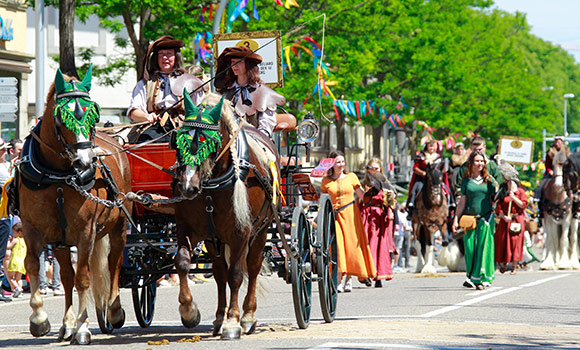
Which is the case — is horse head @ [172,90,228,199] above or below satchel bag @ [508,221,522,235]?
above

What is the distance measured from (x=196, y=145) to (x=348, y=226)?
24.2 feet

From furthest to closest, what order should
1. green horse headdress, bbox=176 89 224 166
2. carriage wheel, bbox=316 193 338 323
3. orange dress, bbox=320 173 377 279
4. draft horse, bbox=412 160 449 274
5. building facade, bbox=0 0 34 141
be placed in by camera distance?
building facade, bbox=0 0 34 141
draft horse, bbox=412 160 449 274
orange dress, bbox=320 173 377 279
carriage wheel, bbox=316 193 338 323
green horse headdress, bbox=176 89 224 166

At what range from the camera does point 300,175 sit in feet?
42.0

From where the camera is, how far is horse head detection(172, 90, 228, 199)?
9844mm

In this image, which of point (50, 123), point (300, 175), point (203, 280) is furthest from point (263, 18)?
point (50, 123)

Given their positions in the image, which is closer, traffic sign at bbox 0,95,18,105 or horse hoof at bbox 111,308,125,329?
horse hoof at bbox 111,308,125,329

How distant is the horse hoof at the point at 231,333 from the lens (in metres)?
10.2

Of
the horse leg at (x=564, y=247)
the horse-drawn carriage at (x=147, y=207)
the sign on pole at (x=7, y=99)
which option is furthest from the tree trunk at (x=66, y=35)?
the horse-drawn carriage at (x=147, y=207)

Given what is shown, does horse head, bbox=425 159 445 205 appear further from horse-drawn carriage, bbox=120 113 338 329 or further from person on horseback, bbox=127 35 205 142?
person on horseback, bbox=127 35 205 142

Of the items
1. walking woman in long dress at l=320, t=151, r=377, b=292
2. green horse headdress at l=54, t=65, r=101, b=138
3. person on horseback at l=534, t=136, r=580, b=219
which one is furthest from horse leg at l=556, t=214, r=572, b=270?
green horse headdress at l=54, t=65, r=101, b=138

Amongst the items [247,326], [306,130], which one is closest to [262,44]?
[306,130]

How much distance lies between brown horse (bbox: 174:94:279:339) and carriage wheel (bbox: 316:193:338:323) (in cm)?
104

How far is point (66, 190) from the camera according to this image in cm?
1016

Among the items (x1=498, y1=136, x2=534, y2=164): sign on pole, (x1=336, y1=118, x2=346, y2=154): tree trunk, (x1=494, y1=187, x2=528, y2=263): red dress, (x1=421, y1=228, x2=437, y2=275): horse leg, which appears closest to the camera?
(x1=494, y1=187, x2=528, y2=263): red dress
